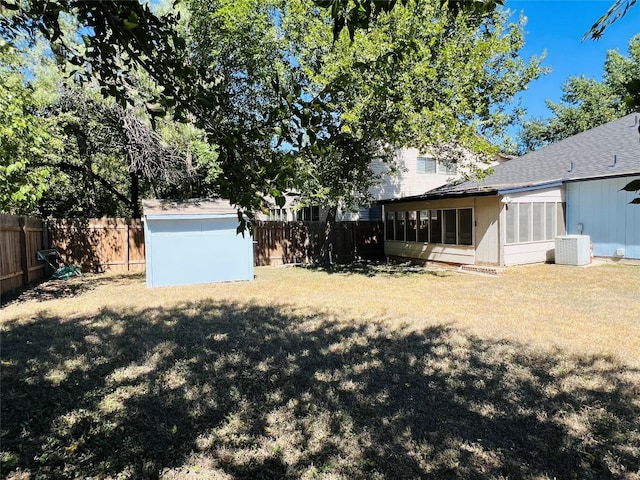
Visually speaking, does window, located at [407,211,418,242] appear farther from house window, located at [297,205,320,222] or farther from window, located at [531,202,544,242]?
house window, located at [297,205,320,222]

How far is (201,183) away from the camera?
47.4 ft

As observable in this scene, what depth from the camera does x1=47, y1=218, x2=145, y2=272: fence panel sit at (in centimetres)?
1333

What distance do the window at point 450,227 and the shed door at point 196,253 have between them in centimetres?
705

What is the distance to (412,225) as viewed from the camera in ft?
53.1

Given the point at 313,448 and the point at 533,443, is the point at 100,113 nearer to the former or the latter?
the point at 313,448

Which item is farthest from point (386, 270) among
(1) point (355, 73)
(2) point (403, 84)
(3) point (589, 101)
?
(3) point (589, 101)

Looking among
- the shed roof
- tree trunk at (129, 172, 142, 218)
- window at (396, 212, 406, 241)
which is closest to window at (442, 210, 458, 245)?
window at (396, 212, 406, 241)

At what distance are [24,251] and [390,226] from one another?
1273 centimetres

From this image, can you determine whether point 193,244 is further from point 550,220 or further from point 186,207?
point 550,220

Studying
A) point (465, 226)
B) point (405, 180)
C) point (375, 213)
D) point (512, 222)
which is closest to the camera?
point (512, 222)

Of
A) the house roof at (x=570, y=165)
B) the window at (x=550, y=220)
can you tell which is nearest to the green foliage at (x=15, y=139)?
the house roof at (x=570, y=165)

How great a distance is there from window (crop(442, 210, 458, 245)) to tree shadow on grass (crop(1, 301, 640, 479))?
30.3ft

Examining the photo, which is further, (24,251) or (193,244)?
(193,244)

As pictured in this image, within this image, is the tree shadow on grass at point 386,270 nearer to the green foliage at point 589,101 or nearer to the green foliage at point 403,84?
the green foliage at point 403,84
